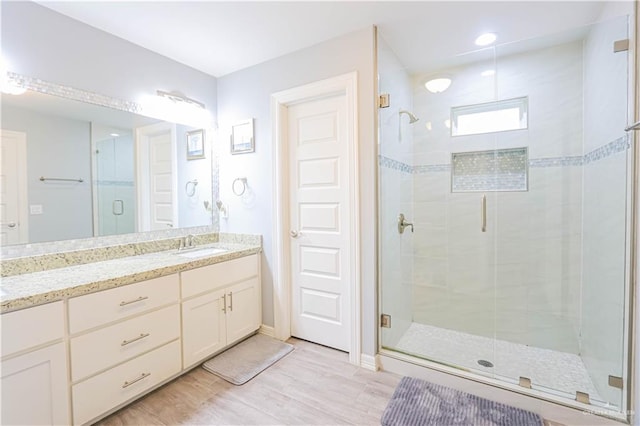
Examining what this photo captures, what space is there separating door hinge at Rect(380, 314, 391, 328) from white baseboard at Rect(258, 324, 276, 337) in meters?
1.00

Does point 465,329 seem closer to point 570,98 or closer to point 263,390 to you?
point 263,390

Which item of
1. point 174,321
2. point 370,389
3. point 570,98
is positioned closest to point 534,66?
point 570,98

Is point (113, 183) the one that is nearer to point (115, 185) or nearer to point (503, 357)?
point (115, 185)

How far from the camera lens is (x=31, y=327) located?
1.28 m

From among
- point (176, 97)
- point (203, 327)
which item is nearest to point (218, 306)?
point (203, 327)

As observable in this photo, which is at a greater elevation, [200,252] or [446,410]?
[200,252]

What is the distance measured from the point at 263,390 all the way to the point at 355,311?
817 millimetres

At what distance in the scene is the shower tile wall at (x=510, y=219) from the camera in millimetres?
2248

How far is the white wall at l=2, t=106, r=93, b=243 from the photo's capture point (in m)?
1.72

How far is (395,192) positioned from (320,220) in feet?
2.28

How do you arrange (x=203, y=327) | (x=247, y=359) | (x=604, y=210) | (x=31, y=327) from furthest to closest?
(x=247, y=359)
(x=203, y=327)
(x=604, y=210)
(x=31, y=327)

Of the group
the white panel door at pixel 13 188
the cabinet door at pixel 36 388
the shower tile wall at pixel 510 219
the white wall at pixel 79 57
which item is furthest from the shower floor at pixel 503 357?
the white wall at pixel 79 57

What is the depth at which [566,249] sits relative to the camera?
227cm

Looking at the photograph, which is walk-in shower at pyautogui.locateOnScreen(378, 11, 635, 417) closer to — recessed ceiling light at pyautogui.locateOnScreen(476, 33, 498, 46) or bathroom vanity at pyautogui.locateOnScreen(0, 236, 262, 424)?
recessed ceiling light at pyautogui.locateOnScreen(476, 33, 498, 46)
